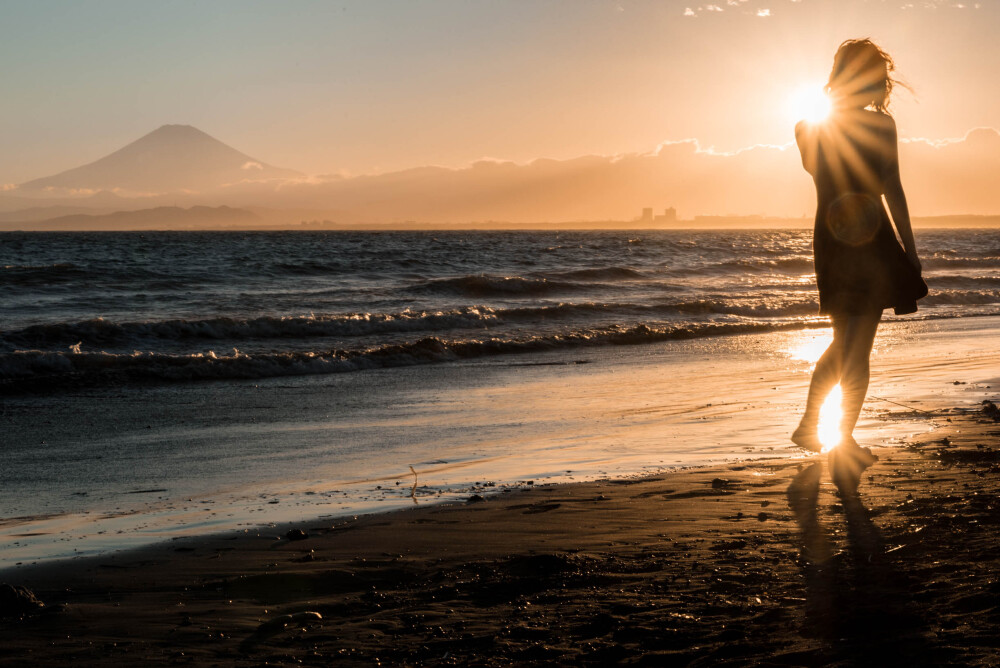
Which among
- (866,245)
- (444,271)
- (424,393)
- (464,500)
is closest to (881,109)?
(866,245)

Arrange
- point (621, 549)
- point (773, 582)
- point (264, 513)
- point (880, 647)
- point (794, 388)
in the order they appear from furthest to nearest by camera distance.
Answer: point (794, 388) < point (264, 513) < point (621, 549) < point (773, 582) < point (880, 647)

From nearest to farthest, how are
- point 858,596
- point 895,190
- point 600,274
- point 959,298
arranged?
point 858,596 < point 895,190 < point 959,298 < point 600,274

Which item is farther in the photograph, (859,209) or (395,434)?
(395,434)

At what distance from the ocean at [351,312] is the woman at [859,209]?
7.48 m

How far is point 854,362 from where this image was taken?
4.32 m

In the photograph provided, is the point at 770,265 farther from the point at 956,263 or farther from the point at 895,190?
the point at 895,190

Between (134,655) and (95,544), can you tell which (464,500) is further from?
(134,655)

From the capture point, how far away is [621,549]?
2.92m

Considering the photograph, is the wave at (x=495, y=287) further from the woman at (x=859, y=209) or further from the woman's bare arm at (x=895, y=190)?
the woman's bare arm at (x=895, y=190)

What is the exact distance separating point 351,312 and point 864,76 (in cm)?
1451

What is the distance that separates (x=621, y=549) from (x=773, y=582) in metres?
0.59

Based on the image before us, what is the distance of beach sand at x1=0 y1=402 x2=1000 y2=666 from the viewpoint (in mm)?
2055

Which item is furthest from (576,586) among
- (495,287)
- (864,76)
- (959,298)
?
(495,287)

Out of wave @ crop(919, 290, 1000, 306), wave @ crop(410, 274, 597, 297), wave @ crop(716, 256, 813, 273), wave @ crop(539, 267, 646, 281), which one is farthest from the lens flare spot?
wave @ crop(716, 256, 813, 273)
